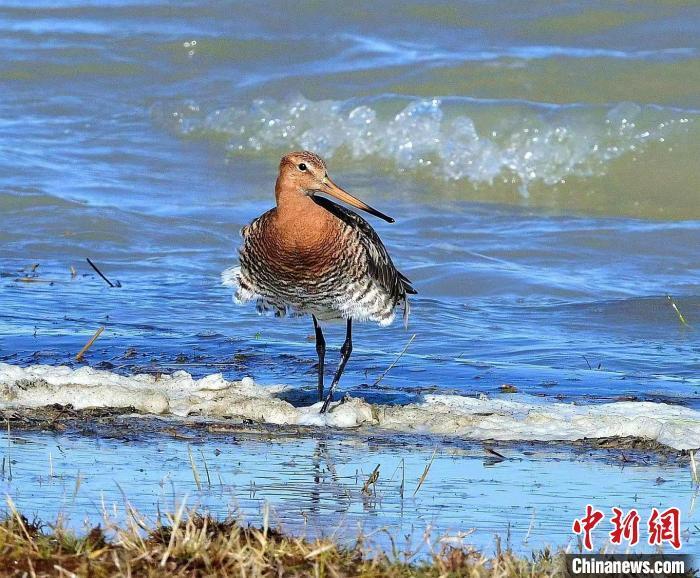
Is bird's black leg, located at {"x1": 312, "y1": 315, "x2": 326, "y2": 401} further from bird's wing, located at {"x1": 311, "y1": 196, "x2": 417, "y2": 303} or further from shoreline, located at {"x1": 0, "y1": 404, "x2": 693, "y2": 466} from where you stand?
shoreline, located at {"x1": 0, "y1": 404, "x2": 693, "y2": 466}

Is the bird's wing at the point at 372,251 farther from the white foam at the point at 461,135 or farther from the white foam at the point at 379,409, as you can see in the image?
the white foam at the point at 461,135

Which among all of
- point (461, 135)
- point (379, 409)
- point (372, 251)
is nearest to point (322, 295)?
point (372, 251)

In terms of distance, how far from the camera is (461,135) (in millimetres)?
16703

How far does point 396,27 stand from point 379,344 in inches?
464

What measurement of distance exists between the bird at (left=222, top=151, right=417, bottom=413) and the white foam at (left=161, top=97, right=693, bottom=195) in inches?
337

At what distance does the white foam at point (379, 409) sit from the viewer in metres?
6.40

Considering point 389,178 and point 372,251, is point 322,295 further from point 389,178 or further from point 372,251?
point 389,178

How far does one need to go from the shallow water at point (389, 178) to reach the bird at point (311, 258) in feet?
1.86

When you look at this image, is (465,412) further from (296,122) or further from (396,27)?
(396,27)

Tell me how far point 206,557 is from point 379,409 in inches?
122

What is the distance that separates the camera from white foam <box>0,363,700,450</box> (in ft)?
21.0

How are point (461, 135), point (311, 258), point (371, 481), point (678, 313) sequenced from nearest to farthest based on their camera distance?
point (371, 481) → point (311, 258) → point (678, 313) → point (461, 135)

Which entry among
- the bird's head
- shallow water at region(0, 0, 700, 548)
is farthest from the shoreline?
the bird's head

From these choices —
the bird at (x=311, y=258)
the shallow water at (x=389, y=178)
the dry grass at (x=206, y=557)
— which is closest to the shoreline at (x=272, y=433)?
the bird at (x=311, y=258)
